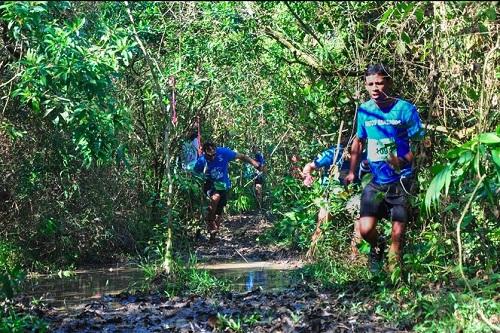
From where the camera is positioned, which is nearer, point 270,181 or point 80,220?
point 80,220

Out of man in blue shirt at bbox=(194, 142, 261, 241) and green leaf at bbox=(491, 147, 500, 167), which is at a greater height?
man in blue shirt at bbox=(194, 142, 261, 241)

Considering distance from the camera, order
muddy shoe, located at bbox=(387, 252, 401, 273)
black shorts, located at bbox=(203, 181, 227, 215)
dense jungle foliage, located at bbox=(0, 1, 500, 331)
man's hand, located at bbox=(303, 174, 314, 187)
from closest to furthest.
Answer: dense jungle foliage, located at bbox=(0, 1, 500, 331)
muddy shoe, located at bbox=(387, 252, 401, 273)
man's hand, located at bbox=(303, 174, 314, 187)
black shorts, located at bbox=(203, 181, 227, 215)

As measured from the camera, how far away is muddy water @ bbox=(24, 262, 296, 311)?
28.7ft

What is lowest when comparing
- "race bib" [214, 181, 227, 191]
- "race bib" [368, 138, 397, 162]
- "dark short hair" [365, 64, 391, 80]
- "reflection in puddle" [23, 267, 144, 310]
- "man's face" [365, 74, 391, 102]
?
"reflection in puddle" [23, 267, 144, 310]

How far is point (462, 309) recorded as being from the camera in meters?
5.86

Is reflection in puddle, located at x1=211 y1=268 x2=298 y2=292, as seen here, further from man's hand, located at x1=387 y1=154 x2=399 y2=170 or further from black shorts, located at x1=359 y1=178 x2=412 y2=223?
man's hand, located at x1=387 y1=154 x2=399 y2=170

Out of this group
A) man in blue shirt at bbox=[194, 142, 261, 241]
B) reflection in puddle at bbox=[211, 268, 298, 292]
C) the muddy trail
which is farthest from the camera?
man in blue shirt at bbox=[194, 142, 261, 241]

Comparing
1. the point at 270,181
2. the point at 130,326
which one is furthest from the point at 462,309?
the point at 270,181

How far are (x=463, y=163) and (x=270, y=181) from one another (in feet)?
43.5

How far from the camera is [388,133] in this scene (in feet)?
23.9

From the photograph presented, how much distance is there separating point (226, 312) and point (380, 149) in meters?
1.97

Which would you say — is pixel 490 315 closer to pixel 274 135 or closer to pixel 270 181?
pixel 274 135

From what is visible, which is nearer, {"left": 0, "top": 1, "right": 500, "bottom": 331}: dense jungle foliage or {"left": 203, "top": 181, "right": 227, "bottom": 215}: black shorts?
{"left": 0, "top": 1, "right": 500, "bottom": 331}: dense jungle foliage

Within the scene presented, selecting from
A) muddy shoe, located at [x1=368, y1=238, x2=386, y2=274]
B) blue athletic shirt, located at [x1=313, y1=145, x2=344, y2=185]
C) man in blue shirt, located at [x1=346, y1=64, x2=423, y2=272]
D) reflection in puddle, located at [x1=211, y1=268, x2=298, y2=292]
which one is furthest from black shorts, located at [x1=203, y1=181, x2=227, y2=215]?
man in blue shirt, located at [x1=346, y1=64, x2=423, y2=272]
